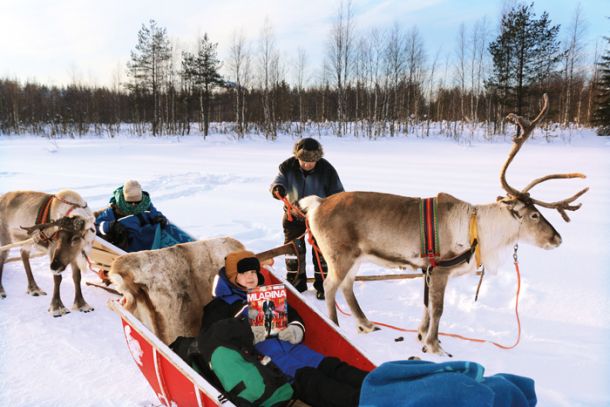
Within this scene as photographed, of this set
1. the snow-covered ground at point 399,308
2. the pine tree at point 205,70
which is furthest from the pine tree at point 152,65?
the snow-covered ground at point 399,308

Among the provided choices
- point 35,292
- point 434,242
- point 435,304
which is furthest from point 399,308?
point 35,292

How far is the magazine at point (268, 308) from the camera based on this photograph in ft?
9.30

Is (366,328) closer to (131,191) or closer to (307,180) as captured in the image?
(307,180)

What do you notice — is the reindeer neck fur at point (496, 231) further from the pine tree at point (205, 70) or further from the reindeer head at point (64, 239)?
the pine tree at point (205, 70)

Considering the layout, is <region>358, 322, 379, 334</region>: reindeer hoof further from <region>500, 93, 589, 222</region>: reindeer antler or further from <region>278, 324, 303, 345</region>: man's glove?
<region>500, 93, 589, 222</region>: reindeer antler

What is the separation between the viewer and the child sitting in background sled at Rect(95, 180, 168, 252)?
4820mm

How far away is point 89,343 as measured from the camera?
147 inches

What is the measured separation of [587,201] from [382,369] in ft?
28.2

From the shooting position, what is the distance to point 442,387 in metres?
1.55

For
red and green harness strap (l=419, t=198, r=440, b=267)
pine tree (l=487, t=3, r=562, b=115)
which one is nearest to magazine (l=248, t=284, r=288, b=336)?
red and green harness strap (l=419, t=198, r=440, b=267)

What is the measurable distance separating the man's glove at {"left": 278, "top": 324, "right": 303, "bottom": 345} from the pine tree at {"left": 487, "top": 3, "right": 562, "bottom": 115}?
2400 centimetres

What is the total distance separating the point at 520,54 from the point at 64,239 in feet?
82.9

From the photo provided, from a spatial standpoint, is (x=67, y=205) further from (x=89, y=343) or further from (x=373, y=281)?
(x=373, y=281)

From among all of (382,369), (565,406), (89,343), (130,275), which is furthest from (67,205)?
(565,406)
